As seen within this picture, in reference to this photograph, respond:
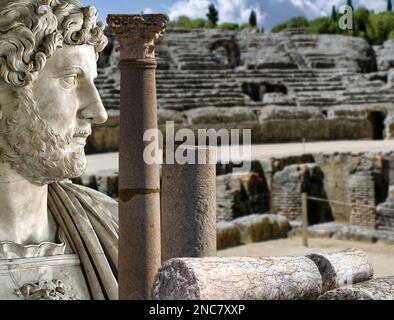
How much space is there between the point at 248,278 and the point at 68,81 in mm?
1074

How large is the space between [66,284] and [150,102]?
2.70 m

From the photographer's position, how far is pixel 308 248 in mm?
13438

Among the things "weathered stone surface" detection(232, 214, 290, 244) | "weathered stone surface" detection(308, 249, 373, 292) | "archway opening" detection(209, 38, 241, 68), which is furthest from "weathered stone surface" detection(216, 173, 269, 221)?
"archway opening" detection(209, 38, 241, 68)

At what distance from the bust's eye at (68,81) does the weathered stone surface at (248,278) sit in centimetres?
76

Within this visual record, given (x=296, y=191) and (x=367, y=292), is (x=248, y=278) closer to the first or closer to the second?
(x=367, y=292)

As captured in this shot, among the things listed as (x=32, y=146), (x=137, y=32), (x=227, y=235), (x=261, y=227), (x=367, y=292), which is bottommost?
(x=227, y=235)

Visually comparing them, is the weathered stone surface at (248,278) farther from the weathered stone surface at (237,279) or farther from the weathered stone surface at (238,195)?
the weathered stone surface at (238,195)

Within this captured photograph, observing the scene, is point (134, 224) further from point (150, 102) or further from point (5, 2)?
point (5, 2)

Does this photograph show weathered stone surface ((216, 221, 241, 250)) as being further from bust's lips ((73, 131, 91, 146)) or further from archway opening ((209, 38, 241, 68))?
archway opening ((209, 38, 241, 68))

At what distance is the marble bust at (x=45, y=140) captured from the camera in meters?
2.30

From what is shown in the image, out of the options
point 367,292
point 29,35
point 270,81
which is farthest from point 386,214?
point 270,81

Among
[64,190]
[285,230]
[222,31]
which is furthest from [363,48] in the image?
[64,190]

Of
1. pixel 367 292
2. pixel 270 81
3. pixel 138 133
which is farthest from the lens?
pixel 270 81

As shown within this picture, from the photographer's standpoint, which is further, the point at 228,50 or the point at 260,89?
the point at 228,50
